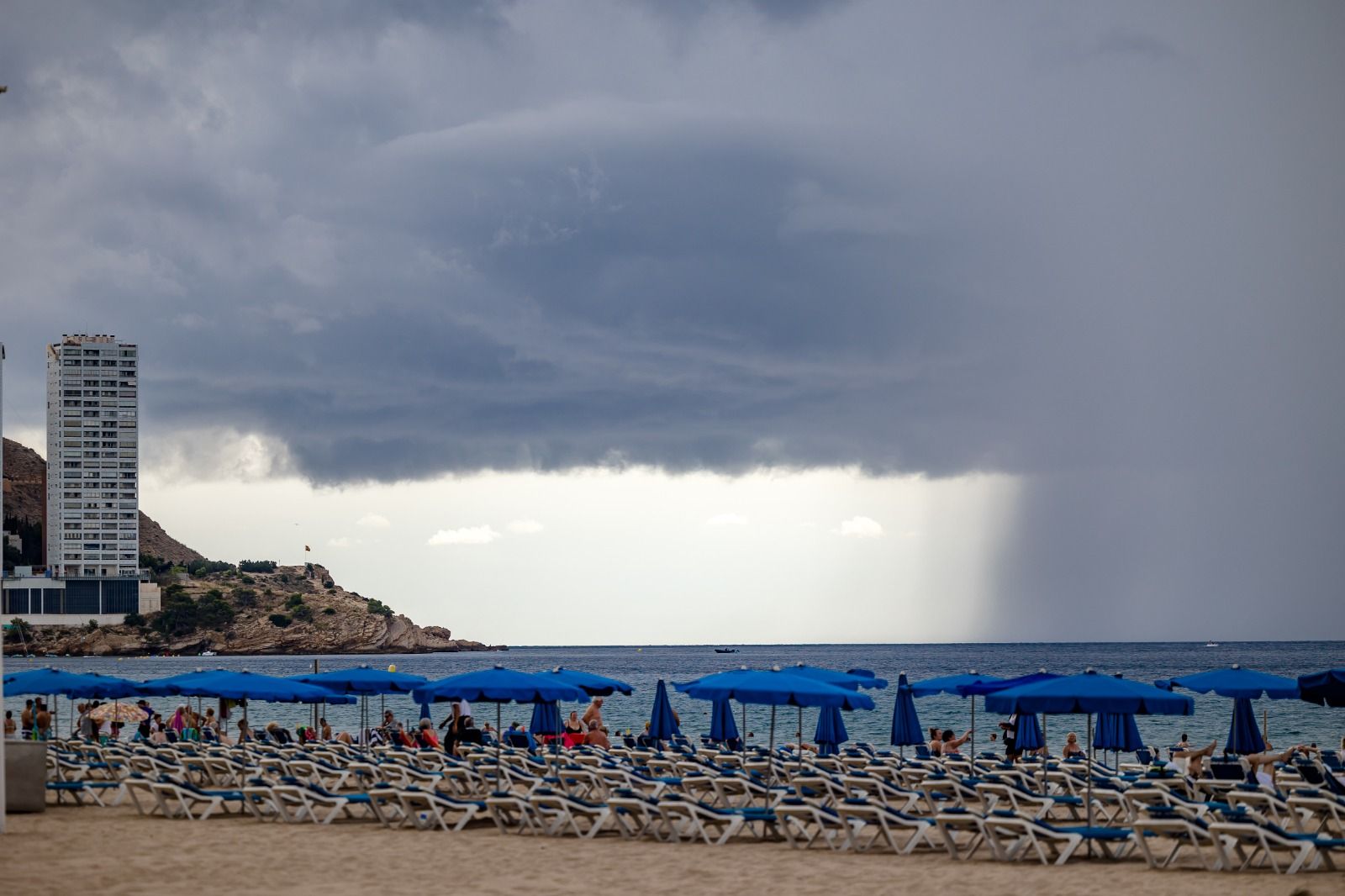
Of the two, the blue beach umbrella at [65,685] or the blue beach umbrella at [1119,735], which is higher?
the blue beach umbrella at [65,685]

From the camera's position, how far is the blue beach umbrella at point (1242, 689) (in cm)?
1761

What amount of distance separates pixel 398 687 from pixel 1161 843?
37.3 ft

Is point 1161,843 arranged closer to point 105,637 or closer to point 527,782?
point 527,782

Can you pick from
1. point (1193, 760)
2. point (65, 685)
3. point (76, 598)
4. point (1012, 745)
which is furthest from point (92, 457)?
point (1193, 760)

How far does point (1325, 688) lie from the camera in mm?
15734

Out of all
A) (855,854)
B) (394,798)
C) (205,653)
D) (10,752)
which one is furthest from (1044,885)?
(205,653)

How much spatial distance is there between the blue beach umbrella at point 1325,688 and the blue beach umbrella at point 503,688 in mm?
8092

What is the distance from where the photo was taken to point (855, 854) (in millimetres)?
13430

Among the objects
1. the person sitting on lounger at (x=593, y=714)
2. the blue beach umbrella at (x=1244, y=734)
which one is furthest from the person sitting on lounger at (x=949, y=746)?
the person sitting on lounger at (x=593, y=714)

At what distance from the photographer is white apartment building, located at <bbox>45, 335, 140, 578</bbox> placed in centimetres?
18112

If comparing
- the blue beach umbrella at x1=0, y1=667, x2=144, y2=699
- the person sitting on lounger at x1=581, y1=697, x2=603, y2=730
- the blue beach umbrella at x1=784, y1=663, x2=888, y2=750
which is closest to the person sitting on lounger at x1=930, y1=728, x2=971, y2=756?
the blue beach umbrella at x1=784, y1=663, x2=888, y2=750

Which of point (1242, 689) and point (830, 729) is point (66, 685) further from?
point (1242, 689)

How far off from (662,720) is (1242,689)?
→ 7.76m

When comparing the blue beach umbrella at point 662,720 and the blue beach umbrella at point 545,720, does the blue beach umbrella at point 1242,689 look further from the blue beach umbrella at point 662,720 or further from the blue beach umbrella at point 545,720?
the blue beach umbrella at point 545,720
